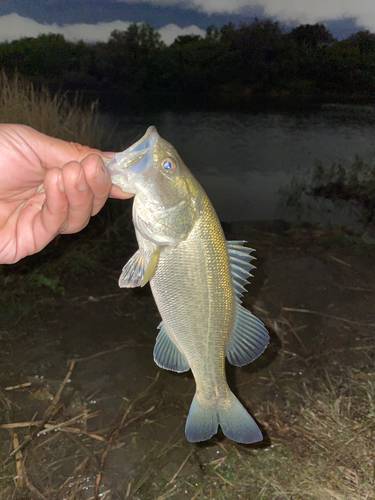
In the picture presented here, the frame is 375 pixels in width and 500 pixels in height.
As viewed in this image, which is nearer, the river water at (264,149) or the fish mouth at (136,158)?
the fish mouth at (136,158)

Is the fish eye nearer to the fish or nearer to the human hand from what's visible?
the fish

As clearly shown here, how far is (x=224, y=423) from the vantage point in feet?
3.87

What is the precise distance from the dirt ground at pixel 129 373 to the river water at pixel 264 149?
3.87 feet

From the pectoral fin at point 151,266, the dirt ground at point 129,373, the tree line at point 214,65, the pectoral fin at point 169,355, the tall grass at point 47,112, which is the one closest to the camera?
the pectoral fin at point 151,266

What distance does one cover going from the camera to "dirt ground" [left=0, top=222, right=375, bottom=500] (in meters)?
2.05

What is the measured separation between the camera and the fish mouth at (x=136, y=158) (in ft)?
3.54

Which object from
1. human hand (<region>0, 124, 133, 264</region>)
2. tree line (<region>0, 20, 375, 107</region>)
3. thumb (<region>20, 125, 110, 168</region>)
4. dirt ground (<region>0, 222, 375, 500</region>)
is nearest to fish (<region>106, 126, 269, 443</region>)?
human hand (<region>0, 124, 133, 264</region>)

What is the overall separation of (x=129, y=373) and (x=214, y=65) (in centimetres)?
407

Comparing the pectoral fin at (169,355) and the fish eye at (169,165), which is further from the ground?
the fish eye at (169,165)

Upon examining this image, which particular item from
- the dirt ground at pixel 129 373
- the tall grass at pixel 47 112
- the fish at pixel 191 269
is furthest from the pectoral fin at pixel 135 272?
the tall grass at pixel 47 112

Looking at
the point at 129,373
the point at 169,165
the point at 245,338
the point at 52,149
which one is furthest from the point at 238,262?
the point at 129,373

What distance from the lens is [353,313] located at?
3203 mm

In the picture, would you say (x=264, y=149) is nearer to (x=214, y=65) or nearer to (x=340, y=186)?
(x=340, y=186)

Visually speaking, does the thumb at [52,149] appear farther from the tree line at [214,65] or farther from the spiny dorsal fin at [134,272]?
the tree line at [214,65]
